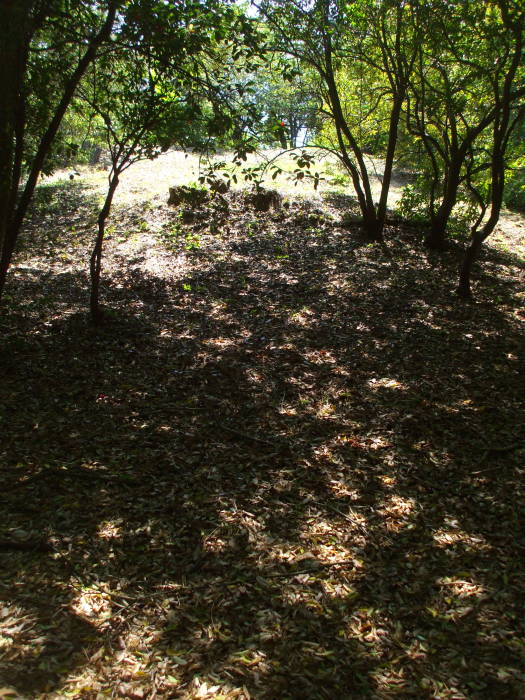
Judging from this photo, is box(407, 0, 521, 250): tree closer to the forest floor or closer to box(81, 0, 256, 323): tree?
the forest floor

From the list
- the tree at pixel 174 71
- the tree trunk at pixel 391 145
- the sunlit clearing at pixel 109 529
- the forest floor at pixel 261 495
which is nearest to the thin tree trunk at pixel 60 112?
the tree at pixel 174 71

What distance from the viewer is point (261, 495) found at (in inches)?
175

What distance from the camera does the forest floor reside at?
2928 mm

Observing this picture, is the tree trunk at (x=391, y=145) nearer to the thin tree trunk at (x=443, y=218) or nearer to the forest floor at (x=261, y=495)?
the thin tree trunk at (x=443, y=218)

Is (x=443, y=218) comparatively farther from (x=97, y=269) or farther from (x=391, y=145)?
(x=97, y=269)

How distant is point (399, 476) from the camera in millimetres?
4656

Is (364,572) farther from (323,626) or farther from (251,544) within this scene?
(251,544)

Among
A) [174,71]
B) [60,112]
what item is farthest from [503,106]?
[60,112]

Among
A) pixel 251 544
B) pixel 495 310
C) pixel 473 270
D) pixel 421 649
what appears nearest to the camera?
pixel 421 649

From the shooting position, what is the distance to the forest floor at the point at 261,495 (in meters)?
2.93

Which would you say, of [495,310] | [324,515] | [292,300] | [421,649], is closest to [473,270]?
[495,310]

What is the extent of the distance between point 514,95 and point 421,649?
28.2 ft

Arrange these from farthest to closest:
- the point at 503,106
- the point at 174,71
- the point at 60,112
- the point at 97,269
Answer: the point at 503,106
the point at 97,269
the point at 174,71
the point at 60,112

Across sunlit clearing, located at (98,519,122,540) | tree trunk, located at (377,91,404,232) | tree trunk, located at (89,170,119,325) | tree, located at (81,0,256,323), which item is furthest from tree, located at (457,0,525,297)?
sunlit clearing, located at (98,519,122,540)
